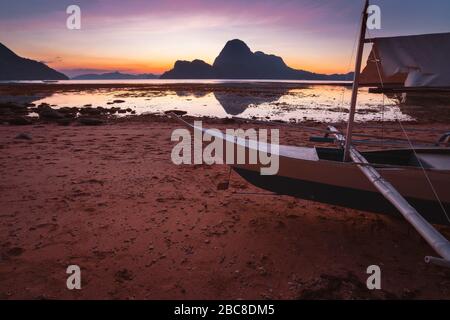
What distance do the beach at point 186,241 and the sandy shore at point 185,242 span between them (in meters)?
0.02

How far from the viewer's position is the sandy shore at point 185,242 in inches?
160

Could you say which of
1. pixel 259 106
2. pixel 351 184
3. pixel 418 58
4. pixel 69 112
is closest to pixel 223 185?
pixel 351 184

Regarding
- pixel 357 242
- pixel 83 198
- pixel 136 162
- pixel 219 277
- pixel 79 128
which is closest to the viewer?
pixel 219 277

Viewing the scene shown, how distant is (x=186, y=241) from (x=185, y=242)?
4 centimetres

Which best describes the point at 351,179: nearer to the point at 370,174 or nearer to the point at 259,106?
the point at 370,174

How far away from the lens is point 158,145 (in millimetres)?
12156

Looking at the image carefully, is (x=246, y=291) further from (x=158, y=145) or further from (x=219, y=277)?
(x=158, y=145)

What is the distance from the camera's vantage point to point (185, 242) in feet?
17.1

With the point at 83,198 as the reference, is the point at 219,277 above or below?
below

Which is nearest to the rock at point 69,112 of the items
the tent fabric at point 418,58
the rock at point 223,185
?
the rock at point 223,185

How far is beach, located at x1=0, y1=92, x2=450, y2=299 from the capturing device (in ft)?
13.4

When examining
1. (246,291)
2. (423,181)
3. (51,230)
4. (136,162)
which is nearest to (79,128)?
(136,162)
